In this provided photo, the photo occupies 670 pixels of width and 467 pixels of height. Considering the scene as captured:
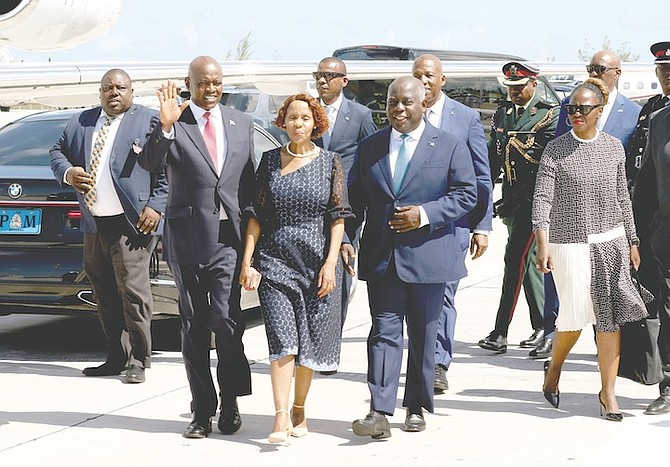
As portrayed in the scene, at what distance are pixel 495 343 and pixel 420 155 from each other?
2988 mm

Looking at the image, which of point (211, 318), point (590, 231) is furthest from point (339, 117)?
point (211, 318)

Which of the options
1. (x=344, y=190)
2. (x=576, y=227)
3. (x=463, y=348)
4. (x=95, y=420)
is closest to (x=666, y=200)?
(x=576, y=227)

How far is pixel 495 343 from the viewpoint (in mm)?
9156

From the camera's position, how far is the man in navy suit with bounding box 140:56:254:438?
6.50m

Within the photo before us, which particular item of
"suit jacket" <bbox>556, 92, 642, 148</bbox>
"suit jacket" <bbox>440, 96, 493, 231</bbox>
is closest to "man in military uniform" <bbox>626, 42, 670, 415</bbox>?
"suit jacket" <bbox>556, 92, 642, 148</bbox>

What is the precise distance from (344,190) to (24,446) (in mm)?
2018

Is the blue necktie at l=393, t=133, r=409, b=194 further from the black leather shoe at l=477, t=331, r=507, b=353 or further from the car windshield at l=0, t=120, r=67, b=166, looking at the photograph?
the car windshield at l=0, t=120, r=67, b=166

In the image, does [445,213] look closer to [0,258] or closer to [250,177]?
[250,177]

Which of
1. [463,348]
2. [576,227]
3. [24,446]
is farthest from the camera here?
[463,348]

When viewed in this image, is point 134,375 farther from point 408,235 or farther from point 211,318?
point 408,235

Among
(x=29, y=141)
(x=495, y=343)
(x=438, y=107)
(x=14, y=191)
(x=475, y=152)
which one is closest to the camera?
(x=475, y=152)

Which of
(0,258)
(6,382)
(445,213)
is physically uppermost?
(445,213)

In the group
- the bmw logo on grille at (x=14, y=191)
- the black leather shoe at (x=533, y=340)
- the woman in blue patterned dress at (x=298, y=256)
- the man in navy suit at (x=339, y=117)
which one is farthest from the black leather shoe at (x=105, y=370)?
the black leather shoe at (x=533, y=340)

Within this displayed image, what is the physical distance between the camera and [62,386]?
25.9 feet
